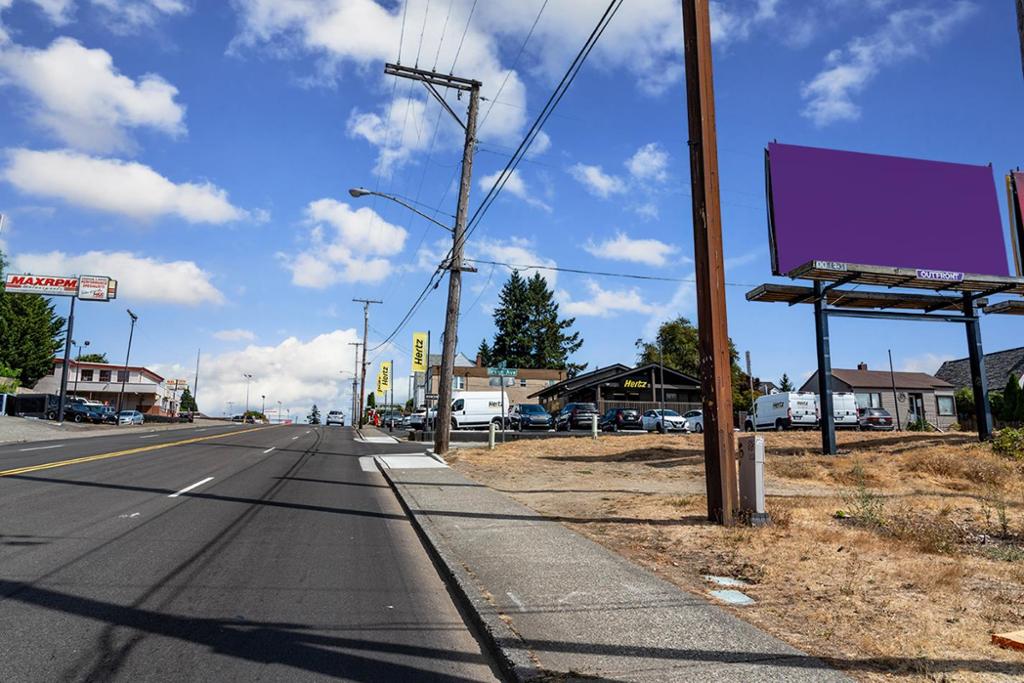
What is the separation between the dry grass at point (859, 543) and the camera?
14.4 ft

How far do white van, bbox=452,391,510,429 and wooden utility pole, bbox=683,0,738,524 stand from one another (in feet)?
113

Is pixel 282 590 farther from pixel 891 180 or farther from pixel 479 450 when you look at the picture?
pixel 891 180

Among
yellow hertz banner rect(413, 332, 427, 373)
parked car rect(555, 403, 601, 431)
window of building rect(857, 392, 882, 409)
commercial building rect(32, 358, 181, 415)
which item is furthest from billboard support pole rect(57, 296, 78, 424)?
window of building rect(857, 392, 882, 409)

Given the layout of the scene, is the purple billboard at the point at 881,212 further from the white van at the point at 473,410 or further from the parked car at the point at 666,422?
the white van at the point at 473,410

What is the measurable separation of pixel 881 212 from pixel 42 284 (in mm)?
64867

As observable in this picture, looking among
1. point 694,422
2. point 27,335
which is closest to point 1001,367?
point 694,422

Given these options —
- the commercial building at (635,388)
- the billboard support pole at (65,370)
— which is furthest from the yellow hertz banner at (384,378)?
the billboard support pole at (65,370)

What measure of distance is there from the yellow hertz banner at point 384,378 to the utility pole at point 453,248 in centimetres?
4614

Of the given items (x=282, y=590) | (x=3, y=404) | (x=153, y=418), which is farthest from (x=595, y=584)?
(x=153, y=418)

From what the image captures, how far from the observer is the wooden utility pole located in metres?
8.34

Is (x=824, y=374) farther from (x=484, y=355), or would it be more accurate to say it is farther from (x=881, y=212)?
(x=484, y=355)

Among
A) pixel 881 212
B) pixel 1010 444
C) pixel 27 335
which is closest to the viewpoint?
pixel 1010 444

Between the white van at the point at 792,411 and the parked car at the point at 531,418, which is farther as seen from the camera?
the parked car at the point at 531,418

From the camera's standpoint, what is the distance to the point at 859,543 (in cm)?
719
